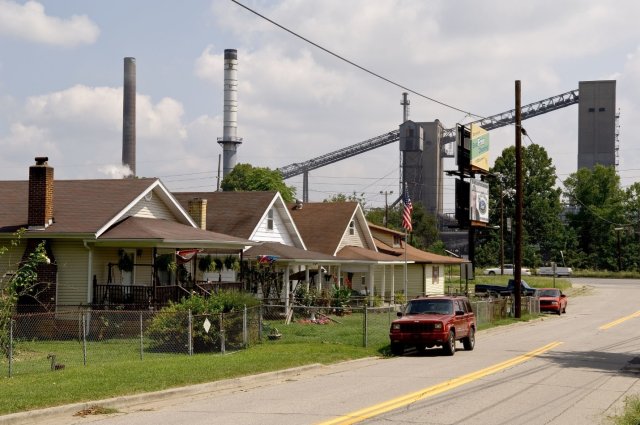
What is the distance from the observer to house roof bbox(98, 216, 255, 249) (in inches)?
1222

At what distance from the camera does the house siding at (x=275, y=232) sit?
44531 mm

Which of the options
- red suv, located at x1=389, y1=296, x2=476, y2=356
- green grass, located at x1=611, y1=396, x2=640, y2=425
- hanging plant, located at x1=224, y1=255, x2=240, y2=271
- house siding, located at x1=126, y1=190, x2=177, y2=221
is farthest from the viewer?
hanging plant, located at x1=224, y1=255, x2=240, y2=271

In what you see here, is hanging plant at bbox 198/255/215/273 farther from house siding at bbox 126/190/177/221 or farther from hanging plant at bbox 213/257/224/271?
house siding at bbox 126/190/177/221

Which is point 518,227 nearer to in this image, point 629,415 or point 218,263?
point 218,263

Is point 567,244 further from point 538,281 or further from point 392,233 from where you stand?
A: point 392,233

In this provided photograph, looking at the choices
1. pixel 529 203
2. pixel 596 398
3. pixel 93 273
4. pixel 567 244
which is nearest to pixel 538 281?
pixel 529 203

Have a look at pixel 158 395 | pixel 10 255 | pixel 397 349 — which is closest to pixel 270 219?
pixel 10 255

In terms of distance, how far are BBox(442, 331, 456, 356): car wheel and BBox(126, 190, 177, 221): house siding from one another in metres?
13.8

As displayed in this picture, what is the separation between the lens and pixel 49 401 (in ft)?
49.7

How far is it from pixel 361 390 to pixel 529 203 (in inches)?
3990

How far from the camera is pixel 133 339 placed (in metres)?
29.5

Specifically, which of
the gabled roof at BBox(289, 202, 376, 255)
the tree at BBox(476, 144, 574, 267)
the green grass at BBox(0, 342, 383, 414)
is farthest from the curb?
the tree at BBox(476, 144, 574, 267)

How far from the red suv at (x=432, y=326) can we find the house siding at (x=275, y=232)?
1679 centimetres

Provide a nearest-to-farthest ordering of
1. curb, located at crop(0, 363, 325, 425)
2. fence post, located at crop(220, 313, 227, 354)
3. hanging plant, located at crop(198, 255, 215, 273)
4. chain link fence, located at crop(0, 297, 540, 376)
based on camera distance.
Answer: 1. curb, located at crop(0, 363, 325, 425)
2. chain link fence, located at crop(0, 297, 540, 376)
3. fence post, located at crop(220, 313, 227, 354)
4. hanging plant, located at crop(198, 255, 215, 273)
